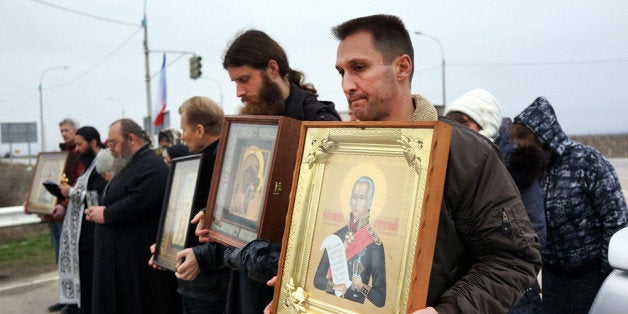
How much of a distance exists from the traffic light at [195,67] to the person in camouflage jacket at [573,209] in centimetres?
1773

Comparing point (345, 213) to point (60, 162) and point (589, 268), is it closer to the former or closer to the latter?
point (589, 268)

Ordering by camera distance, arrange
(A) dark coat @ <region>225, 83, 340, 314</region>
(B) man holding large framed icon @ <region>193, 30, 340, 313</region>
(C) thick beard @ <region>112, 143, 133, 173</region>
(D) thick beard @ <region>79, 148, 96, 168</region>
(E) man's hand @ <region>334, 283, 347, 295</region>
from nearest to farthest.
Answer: (E) man's hand @ <region>334, 283, 347, 295</region>, (A) dark coat @ <region>225, 83, 340, 314</region>, (B) man holding large framed icon @ <region>193, 30, 340, 313</region>, (C) thick beard @ <region>112, 143, 133, 173</region>, (D) thick beard @ <region>79, 148, 96, 168</region>

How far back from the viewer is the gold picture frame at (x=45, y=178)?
6.42 meters

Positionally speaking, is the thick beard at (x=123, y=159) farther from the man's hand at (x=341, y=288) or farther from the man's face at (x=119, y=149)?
the man's hand at (x=341, y=288)

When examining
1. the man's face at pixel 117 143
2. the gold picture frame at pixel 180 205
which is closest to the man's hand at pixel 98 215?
the man's face at pixel 117 143

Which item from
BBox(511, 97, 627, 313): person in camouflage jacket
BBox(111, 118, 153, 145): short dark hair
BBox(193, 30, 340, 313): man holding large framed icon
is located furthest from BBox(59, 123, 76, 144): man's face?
BBox(511, 97, 627, 313): person in camouflage jacket

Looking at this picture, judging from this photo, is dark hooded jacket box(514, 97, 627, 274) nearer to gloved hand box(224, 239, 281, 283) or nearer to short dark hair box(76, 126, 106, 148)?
gloved hand box(224, 239, 281, 283)

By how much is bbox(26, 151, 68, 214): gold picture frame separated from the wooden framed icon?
444 cm

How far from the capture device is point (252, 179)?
2412 millimetres

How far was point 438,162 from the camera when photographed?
1407mm

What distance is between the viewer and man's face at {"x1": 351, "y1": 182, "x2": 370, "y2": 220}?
5.07ft

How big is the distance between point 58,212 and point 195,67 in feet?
47.6

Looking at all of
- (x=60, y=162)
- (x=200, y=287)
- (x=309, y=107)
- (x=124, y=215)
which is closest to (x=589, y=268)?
(x=309, y=107)

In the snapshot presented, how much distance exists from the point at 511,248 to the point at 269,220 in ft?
3.32
